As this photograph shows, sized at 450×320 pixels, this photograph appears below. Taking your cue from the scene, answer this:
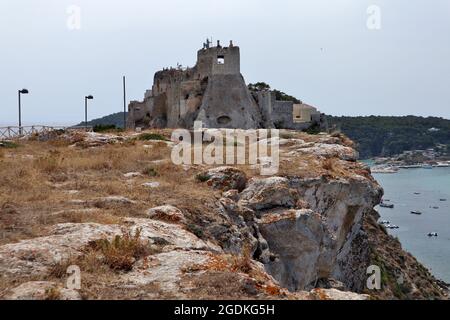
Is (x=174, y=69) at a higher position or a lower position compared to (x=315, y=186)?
higher

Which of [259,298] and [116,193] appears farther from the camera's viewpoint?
[116,193]

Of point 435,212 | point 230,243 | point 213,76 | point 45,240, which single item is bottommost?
point 435,212

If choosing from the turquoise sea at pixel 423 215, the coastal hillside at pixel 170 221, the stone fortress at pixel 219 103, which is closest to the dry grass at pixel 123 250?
the coastal hillside at pixel 170 221

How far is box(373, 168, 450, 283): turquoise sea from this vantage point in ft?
217

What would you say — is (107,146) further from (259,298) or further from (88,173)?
(259,298)

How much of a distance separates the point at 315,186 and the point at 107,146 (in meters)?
9.33

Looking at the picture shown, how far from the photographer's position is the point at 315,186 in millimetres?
19516

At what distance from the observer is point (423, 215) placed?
305 feet

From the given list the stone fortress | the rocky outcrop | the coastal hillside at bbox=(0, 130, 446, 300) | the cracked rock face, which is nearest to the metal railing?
the coastal hillside at bbox=(0, 130, 446, 300)

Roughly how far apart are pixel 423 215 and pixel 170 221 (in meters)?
88.9

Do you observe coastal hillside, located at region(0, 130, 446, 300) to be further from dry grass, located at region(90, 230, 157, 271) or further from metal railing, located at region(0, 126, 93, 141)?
metal railing, located at region(0, 126, 93, 141)

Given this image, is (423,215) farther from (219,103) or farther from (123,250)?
(123,250)
